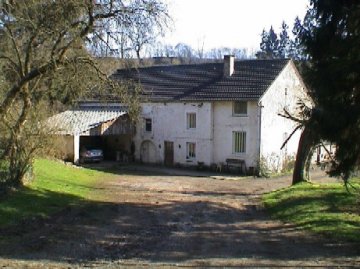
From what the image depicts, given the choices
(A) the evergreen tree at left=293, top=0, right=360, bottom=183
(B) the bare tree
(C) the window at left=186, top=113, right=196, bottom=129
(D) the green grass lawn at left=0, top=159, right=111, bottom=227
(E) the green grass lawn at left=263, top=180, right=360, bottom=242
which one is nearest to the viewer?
(A) the evergreen tree at left=293, top=0, right=360, bottom=183

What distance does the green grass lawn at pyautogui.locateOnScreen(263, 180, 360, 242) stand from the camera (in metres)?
16.8

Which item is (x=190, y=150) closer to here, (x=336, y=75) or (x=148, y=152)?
(x=148, y=152)

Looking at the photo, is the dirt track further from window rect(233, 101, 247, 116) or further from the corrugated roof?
the corrugated roof

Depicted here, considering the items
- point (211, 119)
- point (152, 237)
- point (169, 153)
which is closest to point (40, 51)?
point (152, 237)

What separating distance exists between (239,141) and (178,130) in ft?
18.9

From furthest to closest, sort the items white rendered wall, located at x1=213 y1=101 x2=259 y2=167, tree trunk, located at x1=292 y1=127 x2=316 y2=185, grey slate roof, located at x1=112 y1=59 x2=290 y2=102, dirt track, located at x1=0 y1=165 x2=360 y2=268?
grey slate roof, located at x1=112 y1=59 x2=290 y2=102 → white rendered wall, located at x1=213 y1=101 x2=259 y2=167 → tree trunk, located at x1=292 y1=127 x2=316 y2=185 → dirt track, located at x1=0 y1=165 x2=360 y2=268

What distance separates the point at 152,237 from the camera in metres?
15.7

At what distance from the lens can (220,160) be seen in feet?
143

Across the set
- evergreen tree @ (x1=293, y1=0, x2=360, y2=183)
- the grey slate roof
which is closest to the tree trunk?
the grey slate roof

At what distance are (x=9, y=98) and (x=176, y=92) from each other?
85.1 feet

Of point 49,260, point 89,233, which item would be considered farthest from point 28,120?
point 49,260

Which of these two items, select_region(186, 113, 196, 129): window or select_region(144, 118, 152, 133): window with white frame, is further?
select_region(144, 118, 152, 133): window with white frame

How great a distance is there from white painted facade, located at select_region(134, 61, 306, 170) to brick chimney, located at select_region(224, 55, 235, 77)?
3.58m

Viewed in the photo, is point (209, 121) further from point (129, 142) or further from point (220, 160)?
point (129, 142)
